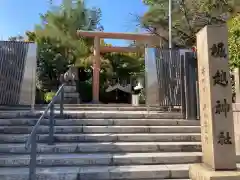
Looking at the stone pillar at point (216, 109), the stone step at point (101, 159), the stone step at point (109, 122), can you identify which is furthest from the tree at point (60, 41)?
the stone pillar at point (216, 109)

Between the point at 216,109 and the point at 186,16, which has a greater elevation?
the point at 186,16

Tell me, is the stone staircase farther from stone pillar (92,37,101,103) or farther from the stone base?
stone pillar (92,37,101,103)

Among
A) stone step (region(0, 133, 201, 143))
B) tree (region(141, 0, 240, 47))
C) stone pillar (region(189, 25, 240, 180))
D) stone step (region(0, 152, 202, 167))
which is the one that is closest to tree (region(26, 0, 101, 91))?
tree (region(141, 0, 240, 47))

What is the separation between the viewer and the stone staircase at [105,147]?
438cm

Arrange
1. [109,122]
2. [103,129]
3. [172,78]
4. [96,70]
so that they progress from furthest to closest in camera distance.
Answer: [96,70] < [172,78] < [109,122] < [103,129]

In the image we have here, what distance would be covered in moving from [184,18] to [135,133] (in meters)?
11.5

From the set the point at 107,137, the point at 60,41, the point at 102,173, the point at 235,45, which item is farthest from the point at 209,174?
the point at 60,41

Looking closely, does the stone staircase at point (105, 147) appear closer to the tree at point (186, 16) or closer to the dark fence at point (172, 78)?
the dark fence at point (172, 78)

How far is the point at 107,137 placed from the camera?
5.57 metres

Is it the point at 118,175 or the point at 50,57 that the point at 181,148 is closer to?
the point at 118,175

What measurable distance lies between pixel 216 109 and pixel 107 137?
7.34 feet

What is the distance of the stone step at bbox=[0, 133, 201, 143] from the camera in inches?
215

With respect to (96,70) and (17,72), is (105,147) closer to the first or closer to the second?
(17,72)

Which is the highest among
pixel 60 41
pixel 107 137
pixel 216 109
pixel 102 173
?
pixel 60 41
